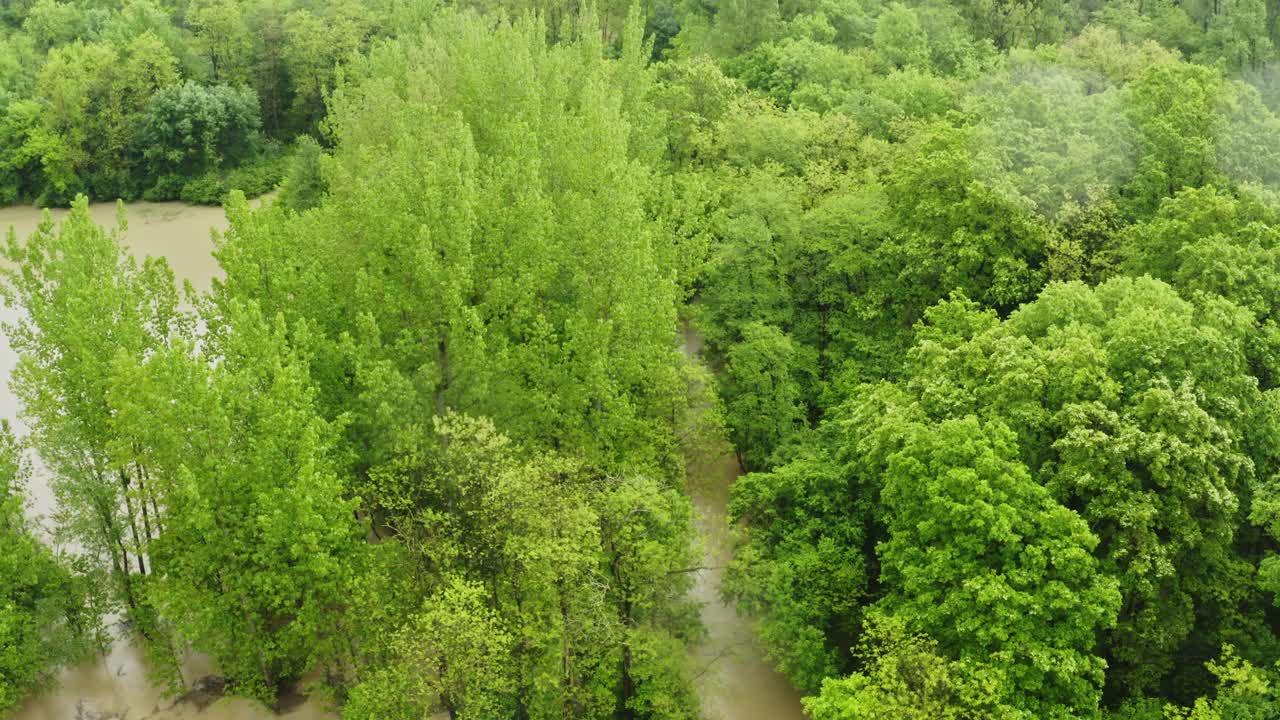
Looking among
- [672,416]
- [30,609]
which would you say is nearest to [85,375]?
[30,609]

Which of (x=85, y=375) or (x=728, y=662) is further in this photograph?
(x=728, y=662)

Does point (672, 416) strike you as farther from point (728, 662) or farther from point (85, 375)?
point (85, 375)

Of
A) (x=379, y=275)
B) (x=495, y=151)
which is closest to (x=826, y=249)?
(x=495, y=151)

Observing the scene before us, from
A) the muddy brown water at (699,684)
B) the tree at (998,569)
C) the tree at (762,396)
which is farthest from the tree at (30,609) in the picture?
the tree at (998,569)

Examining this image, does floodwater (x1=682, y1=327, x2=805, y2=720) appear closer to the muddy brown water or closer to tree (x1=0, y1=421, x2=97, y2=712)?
the muddy brown water

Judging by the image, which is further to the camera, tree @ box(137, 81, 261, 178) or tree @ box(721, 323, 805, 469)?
tree @ box(137, 81, 261, 178)

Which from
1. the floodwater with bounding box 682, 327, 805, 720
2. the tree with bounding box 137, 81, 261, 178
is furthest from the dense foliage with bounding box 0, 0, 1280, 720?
the tree with bounding box 137, 81, 261, 178

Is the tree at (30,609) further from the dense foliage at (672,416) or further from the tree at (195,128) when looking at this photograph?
the tree at (195,128)

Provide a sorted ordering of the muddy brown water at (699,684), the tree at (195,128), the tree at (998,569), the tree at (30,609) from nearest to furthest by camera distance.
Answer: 1. the tree at (998,569)
2. the tree at (30,609)
3. the muddy brown water at (699,684)
4. the tree at (195,128)

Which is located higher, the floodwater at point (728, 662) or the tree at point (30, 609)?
the tree at point (30, 609)

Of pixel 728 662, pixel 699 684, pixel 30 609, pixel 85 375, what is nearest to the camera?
pixel 30 609
